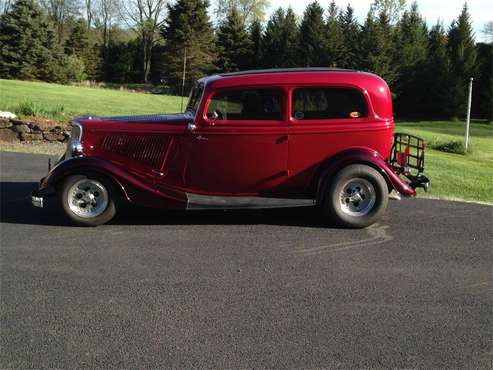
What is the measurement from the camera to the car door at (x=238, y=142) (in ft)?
21.4

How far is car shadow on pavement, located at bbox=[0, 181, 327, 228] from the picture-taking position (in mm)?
6668

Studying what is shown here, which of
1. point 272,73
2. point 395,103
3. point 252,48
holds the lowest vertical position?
point 272,73

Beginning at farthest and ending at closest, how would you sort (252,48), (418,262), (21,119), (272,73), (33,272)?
(252,48) < (21,119) < (272,73) < (418,262) < (33,272)

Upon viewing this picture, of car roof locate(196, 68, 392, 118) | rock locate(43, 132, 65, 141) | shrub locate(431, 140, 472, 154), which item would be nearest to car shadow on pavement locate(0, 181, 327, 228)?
car roof locate(196, 68, 392, 118)

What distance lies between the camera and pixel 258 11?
69750 mm

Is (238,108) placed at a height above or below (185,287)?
above

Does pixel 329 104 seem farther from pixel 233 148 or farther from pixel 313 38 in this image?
pixel 313 38

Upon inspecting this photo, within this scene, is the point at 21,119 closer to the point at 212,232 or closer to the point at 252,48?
the point at 212,232

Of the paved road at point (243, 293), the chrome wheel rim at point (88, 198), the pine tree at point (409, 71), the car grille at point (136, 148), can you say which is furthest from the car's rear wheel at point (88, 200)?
the pine tree at point (409, 71)

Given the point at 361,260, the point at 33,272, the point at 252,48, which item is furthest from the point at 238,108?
the point at 252,48

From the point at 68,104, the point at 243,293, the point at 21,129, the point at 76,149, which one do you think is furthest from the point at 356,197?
the point at 68,104

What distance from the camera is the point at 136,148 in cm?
656

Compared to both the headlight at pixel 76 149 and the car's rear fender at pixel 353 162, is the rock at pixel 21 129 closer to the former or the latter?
the headlight at pixel 76 149

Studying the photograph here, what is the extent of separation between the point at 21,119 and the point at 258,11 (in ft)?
197
